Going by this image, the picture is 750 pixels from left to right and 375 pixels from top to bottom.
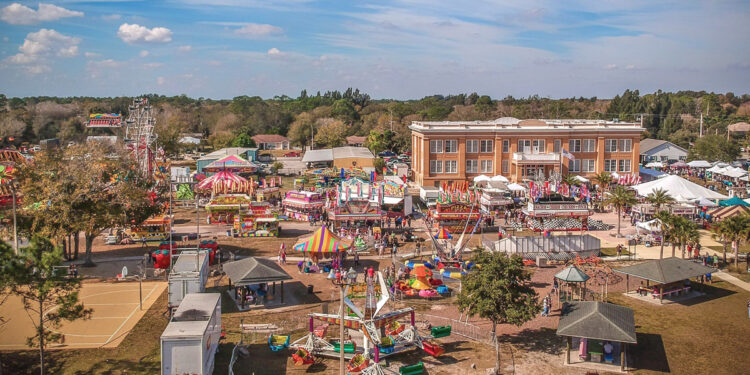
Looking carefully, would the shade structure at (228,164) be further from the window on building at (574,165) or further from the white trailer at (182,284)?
the white trailer at (182,284)

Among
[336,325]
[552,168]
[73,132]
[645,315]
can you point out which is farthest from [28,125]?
[645,315]

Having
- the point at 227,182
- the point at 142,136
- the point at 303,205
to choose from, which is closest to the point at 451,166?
the point at 303,205

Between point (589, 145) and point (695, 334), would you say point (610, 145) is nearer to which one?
point (589, 145)

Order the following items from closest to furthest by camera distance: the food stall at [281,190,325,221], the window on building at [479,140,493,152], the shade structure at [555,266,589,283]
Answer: the shade structure at [555,266,589,283]
the food stall at [281,190,325,221]
the window on building at [479,140,493,152]

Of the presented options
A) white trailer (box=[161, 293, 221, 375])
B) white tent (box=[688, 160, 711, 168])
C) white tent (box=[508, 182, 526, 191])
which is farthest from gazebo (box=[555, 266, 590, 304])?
white tent (box=[688, 160, 711, 168])

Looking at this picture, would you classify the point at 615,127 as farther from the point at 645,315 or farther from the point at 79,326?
the point at 79,326

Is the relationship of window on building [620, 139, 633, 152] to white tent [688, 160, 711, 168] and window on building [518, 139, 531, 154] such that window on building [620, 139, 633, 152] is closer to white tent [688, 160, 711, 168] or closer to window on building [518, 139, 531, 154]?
window on building [518, 139, 531, 154]
